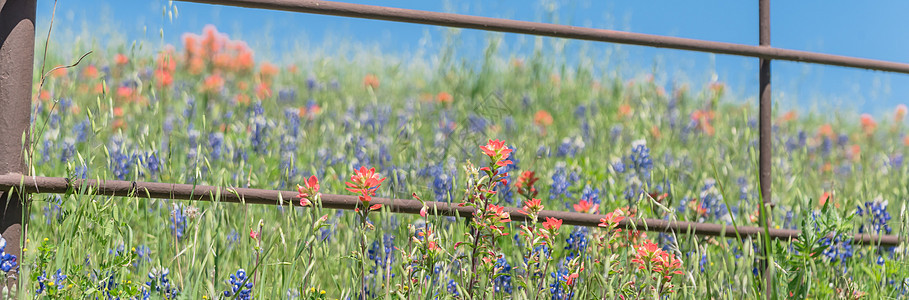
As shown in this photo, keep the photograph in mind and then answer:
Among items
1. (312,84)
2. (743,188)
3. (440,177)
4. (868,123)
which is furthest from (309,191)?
(868,123)

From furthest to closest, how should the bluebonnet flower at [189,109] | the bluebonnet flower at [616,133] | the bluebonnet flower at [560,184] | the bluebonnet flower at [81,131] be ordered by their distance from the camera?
the bluebonnet flower at [616,133] → the bluebonnet flower at [81,131] → the bluebonnet flower at [189,109] → the bluebonnet flower at [560,184]

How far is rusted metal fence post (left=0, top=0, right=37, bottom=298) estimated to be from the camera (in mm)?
1605

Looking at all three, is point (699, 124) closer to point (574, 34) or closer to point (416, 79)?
point (416, 79)

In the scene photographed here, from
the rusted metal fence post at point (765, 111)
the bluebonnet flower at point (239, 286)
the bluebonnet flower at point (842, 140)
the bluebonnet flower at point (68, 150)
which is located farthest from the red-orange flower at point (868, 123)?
the bluebonnet flower at point (239, 286)

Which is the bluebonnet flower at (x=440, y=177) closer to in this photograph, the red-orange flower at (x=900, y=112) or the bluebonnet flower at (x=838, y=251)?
the bluebonnet flower at (x=838, y=251)

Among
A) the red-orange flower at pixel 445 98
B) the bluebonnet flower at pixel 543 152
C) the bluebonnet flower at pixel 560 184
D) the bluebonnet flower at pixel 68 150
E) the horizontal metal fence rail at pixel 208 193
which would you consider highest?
the red-orange flower at pixel 445 98

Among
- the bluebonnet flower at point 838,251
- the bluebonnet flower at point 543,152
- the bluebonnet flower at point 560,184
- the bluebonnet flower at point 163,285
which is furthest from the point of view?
the bluebonnet flower at point 543,152

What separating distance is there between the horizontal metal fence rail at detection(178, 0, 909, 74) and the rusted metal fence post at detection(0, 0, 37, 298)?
0.38 m

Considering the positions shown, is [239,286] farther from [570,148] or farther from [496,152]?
[570,148]

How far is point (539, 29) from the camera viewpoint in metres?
1.95

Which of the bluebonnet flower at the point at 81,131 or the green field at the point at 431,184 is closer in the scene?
the green field at the point at 431,184

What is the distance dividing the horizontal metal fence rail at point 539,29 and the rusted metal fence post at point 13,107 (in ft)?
1.25

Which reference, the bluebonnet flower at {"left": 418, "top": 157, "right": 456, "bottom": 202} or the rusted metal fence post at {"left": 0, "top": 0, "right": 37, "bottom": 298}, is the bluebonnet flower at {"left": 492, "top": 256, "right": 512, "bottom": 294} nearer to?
the bluebonnet flower at {"left": 418, "top": 157, "right": 456, "bottom": 202}

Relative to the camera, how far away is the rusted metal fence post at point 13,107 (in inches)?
63.2
